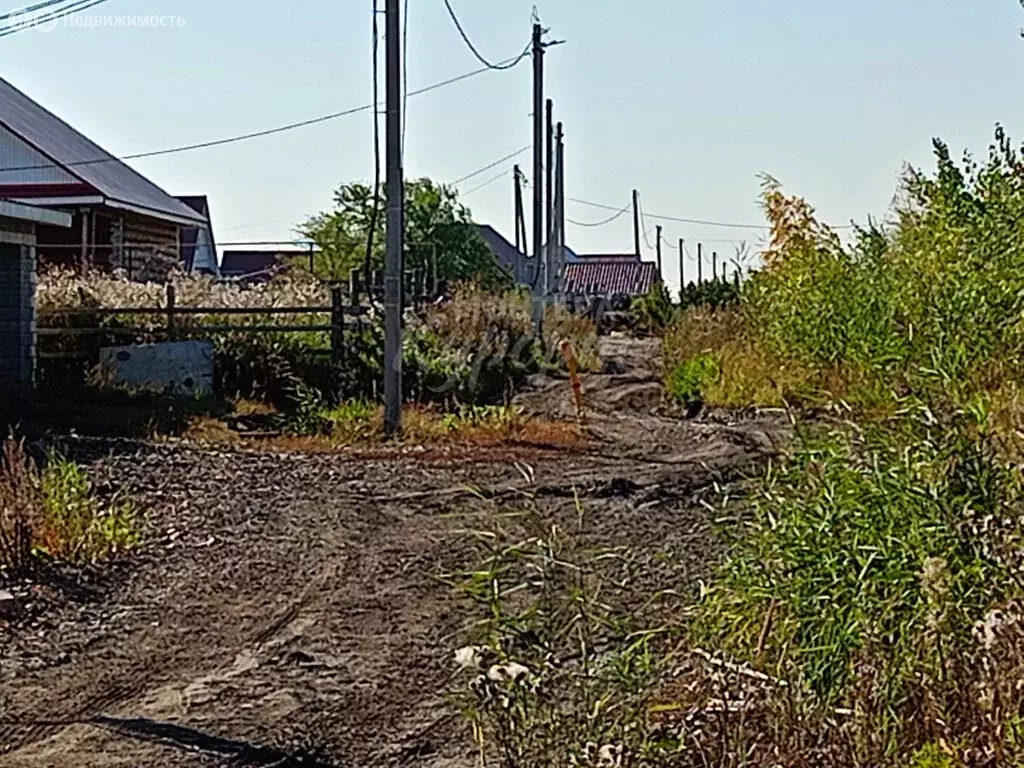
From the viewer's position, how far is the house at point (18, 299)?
18016 millimetres

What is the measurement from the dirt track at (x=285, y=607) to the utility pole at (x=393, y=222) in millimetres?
1950

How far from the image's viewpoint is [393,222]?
16203 millimetres

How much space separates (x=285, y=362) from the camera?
20.1 m

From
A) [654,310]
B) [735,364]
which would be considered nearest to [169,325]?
[735,364]

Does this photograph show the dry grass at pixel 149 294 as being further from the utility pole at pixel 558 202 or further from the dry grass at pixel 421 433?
the utility pole at pixel 558 202

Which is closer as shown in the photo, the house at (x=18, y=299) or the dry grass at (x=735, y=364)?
the house at (x=18, y=299)

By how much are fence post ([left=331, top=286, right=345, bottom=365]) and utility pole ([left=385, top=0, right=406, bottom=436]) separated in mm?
3788

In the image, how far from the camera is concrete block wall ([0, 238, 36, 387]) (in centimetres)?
1808

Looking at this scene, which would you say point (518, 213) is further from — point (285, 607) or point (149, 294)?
point (285, 607)

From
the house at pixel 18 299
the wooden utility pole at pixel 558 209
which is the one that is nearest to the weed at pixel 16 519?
the house at pixel 18 299

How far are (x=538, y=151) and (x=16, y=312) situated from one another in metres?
15.0

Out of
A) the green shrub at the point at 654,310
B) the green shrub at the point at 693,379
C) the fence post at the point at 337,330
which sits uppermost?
the green shrub at the point at 654,310

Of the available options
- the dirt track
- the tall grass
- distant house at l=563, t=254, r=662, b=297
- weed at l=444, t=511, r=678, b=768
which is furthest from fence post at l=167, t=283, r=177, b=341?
distant house at l=563, t=254, r=662, b=297

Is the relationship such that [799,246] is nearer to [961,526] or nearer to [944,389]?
[944,389]
